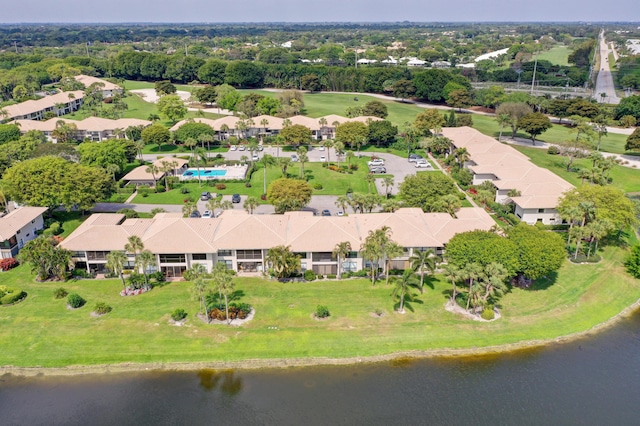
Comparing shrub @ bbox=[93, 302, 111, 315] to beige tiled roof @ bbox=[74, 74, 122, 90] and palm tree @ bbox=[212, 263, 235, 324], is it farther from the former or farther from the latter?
beige tiled roof @ bbox=[74, 74, 122, 90]

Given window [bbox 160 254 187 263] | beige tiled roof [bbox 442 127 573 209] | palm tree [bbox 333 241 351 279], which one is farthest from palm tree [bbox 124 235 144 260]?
beige tiled roof [bbox 442 127 573 209]

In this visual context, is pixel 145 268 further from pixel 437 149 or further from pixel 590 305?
pixel 437 149

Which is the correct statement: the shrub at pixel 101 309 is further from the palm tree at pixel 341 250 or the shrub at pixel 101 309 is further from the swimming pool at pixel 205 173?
the swimming pool at pixel 205 173

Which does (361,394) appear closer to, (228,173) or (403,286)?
(403,286)

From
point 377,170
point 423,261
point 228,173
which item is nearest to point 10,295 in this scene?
point 423,261

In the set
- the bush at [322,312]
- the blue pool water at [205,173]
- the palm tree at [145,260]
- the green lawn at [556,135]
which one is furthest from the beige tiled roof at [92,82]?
the bush at [322,312]

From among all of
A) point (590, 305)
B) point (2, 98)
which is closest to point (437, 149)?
point (590, 305)
